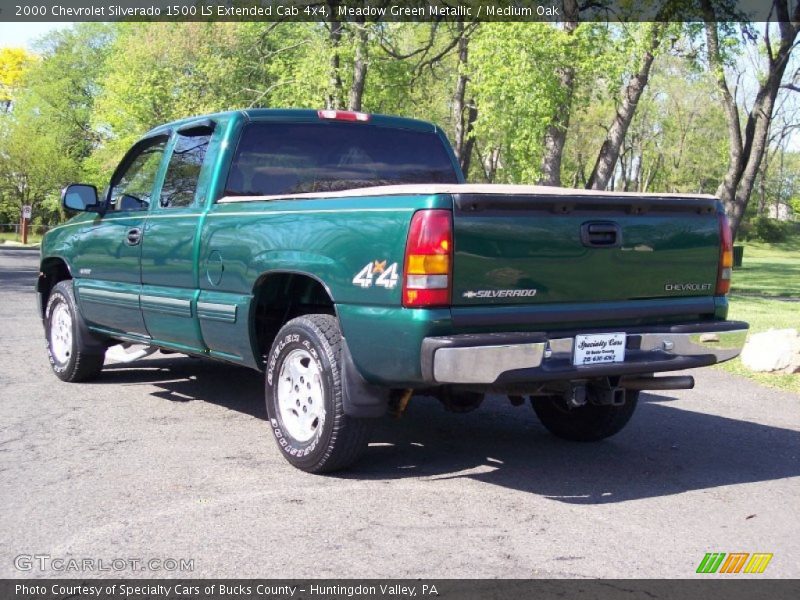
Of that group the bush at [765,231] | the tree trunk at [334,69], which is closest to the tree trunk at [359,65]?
the tree trunk at [334,69]

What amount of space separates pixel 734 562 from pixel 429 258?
6.34ft

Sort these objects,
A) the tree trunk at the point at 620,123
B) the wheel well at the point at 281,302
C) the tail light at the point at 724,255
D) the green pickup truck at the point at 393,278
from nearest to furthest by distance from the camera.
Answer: the green pickup truck at the point at 393,278 < the tail light at the point at 724,255 < the wheel well at the point at 281,302 < the tree trunk at the point at 620,123

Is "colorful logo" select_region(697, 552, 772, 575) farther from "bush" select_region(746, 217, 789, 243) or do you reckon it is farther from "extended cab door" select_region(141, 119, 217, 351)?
"bush" select_region(746, 217, 789, 243)

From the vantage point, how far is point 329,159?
21.4 feet

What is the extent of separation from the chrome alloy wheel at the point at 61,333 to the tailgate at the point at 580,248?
4640 mm

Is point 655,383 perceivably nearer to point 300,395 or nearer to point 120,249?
point 300,395

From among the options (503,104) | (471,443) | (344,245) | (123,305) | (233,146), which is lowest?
(471,443)

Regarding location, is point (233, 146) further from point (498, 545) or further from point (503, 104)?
point (503, 104)

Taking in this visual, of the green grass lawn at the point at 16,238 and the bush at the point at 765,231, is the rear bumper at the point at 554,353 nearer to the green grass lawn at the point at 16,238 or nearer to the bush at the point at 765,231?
the green grass lawn at the point at 16,238

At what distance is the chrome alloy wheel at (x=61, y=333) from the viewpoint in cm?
805

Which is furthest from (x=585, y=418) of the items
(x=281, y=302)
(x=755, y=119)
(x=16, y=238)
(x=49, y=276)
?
(x=16, y=238)

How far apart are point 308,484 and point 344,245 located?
1339 mm
